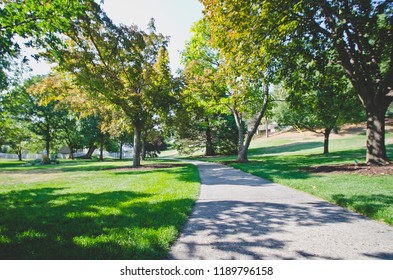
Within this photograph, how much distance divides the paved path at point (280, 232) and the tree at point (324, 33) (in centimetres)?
798

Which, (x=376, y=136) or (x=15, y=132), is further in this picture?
(x=15, y=132)

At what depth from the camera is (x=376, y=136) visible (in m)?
11.7

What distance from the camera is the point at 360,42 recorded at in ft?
39.3

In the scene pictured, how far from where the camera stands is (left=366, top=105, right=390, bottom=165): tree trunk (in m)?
11.6

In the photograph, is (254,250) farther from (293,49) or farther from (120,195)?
(293,49)

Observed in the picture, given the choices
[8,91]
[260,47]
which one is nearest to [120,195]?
[260,47]

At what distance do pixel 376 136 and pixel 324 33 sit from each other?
20.6 ft

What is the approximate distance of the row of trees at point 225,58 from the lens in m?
9.39

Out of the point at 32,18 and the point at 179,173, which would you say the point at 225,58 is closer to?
the point at 179,173

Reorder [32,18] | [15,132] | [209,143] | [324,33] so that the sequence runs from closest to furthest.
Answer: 1. [32,18]
2. [324,33]
3. [15,132]
4. [209,143]

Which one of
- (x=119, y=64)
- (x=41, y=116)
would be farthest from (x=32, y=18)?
(x=41, y=116)

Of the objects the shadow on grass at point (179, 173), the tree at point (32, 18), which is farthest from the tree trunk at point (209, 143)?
the tree at point (32, 18)

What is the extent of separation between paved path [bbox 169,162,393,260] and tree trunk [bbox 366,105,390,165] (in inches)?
334

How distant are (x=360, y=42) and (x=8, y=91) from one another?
32233mm
